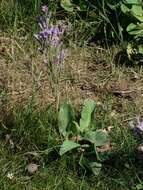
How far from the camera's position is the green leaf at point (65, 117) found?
9.52 feet

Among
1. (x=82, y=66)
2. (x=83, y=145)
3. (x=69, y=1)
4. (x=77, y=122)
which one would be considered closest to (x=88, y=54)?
(x=82, y=66)

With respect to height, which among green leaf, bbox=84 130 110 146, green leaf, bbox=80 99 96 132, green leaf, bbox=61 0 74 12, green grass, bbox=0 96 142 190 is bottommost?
green grass, bbox=0 96 142 190

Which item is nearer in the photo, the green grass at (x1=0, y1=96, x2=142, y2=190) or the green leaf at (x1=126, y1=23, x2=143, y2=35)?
the green grass at (x1=0, y1=96, x2=142, y2=190)

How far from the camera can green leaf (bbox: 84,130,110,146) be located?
9.27ft

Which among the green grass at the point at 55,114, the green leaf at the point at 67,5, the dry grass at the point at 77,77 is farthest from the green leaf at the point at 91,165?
the green leaf at the point at 67,5

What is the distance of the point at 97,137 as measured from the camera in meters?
2.85

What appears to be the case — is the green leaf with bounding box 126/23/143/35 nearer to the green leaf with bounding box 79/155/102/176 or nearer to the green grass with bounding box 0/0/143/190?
the green grass with bounding box 0/0/143/190

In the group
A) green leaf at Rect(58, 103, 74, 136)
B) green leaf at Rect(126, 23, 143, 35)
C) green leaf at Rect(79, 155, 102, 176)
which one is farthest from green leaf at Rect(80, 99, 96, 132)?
green leaf at Rect(126, 23, 143, 35)

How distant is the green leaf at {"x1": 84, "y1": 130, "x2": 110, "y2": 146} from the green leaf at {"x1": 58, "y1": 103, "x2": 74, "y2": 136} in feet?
0.37

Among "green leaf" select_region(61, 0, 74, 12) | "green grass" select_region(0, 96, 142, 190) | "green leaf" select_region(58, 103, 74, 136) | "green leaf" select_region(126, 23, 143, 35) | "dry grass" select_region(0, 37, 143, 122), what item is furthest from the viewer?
"green leaf" select_region(61, 0, 74, 12)

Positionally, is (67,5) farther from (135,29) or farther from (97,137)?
(97,137)

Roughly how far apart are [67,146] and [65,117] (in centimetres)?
19

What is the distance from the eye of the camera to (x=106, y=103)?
3.21m

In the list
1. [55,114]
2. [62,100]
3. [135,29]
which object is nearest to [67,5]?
[135,29]
